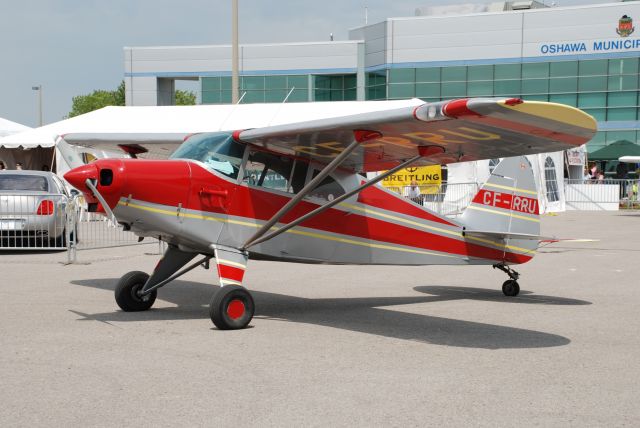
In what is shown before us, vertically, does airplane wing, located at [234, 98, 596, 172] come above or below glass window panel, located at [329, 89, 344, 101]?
below

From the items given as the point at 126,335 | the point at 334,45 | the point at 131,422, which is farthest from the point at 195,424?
the point at 334,45

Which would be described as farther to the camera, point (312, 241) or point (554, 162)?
point (554, 162)

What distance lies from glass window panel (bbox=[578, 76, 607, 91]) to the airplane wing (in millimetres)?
47436

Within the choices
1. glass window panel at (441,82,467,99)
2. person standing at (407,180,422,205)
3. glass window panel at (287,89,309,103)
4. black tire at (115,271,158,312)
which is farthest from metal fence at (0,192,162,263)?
glass window panel at (287,89,309,103)

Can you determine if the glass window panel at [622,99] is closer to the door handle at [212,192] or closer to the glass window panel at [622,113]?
the glass window panel at [622,113]

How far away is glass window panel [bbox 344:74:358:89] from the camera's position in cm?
6094

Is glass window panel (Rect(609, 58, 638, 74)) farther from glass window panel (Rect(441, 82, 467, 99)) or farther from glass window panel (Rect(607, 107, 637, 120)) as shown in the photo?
glass window panel (Rect(441, 82, 467, 99))

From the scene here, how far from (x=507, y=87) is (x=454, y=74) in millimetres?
3862

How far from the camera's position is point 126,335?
769cm

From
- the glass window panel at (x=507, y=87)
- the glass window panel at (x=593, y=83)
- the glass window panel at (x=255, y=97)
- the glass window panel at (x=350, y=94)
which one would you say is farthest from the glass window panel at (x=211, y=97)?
the glass window panel at (x=593, y=83)

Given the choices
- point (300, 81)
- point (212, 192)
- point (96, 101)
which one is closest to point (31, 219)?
point (212, 192)

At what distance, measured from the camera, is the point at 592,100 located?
53.2 metres

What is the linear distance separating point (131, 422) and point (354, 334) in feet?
11.3

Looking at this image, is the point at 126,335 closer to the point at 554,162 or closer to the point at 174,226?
the point at 174,226
